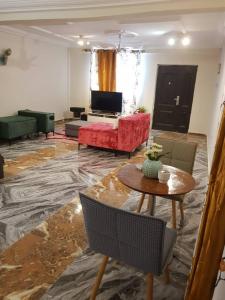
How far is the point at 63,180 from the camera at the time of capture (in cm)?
359

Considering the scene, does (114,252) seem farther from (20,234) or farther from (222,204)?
(20,234)

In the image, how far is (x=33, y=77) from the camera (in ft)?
21.4

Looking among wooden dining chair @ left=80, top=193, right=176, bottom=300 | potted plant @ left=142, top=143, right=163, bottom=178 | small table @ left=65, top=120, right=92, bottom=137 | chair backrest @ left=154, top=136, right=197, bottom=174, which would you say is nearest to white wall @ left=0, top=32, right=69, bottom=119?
small table @ left=65, top=120, right=92, bottom=137

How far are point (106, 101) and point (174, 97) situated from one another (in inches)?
Answer: 82.5

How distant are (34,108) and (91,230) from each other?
5932 millimetres

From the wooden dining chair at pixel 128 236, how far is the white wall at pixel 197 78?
632 centimetres

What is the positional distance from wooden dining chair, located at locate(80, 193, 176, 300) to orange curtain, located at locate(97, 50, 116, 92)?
664 centimetres

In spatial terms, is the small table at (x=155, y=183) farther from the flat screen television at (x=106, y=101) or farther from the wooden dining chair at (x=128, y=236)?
the flat screen television at (x=106, y=101)

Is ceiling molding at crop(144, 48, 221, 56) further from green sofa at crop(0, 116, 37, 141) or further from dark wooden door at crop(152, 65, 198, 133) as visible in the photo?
green sofa at crop(0, 116, 37, 141)

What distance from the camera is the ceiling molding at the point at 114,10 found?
261cm

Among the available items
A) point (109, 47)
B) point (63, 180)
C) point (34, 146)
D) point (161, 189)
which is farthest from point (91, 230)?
point (109, 47)

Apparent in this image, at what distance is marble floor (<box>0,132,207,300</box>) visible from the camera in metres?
1.76

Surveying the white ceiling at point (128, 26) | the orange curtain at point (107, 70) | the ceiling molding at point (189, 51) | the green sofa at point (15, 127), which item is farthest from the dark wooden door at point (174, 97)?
the green sofa at point (15, 127)

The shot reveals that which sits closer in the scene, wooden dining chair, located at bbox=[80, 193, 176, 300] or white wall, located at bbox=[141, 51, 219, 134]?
wooden dining chair, located at bbox=[80, 193, 176, 300]
